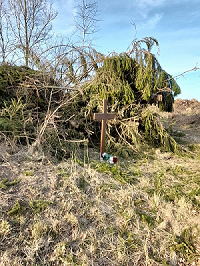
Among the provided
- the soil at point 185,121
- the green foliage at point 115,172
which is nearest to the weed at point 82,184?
the green foliage at point 115,172

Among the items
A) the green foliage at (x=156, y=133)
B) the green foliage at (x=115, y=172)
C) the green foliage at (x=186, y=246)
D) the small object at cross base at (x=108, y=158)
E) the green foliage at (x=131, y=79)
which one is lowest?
the green foliage at (x=186, y=246)

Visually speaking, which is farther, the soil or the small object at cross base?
the soil

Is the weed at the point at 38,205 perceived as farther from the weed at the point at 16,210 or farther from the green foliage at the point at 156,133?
the green foliage at the point at 156,133

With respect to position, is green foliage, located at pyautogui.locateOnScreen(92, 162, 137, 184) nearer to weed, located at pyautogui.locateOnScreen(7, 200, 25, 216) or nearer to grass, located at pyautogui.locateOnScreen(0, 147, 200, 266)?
grass, located at pyautogui.locateOnScreen(0, 147, 200, 266)

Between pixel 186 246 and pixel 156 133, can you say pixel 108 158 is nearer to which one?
pixel 156 133

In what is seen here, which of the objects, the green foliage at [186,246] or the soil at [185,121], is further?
the soil at [185,121]

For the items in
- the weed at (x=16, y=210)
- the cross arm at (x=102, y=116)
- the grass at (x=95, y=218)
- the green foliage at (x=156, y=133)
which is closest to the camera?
the grass at (x=95, y=218)

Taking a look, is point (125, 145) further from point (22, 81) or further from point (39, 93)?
point (22, 81)

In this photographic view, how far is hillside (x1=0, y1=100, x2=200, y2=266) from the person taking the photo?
210 cm

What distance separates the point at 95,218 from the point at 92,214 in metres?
0.07

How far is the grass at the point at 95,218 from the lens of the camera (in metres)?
2.09

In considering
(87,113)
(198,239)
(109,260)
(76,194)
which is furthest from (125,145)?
(109,260)

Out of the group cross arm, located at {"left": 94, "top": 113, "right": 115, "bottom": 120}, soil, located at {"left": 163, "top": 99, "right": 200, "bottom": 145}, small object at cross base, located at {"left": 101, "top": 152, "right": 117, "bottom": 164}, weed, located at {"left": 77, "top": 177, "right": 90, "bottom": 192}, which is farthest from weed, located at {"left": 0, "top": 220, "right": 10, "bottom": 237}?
soil, located at {"left": 163, "top": 99, "right": 200, "bottom": 145}

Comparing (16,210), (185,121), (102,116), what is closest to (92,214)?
(16,210)
